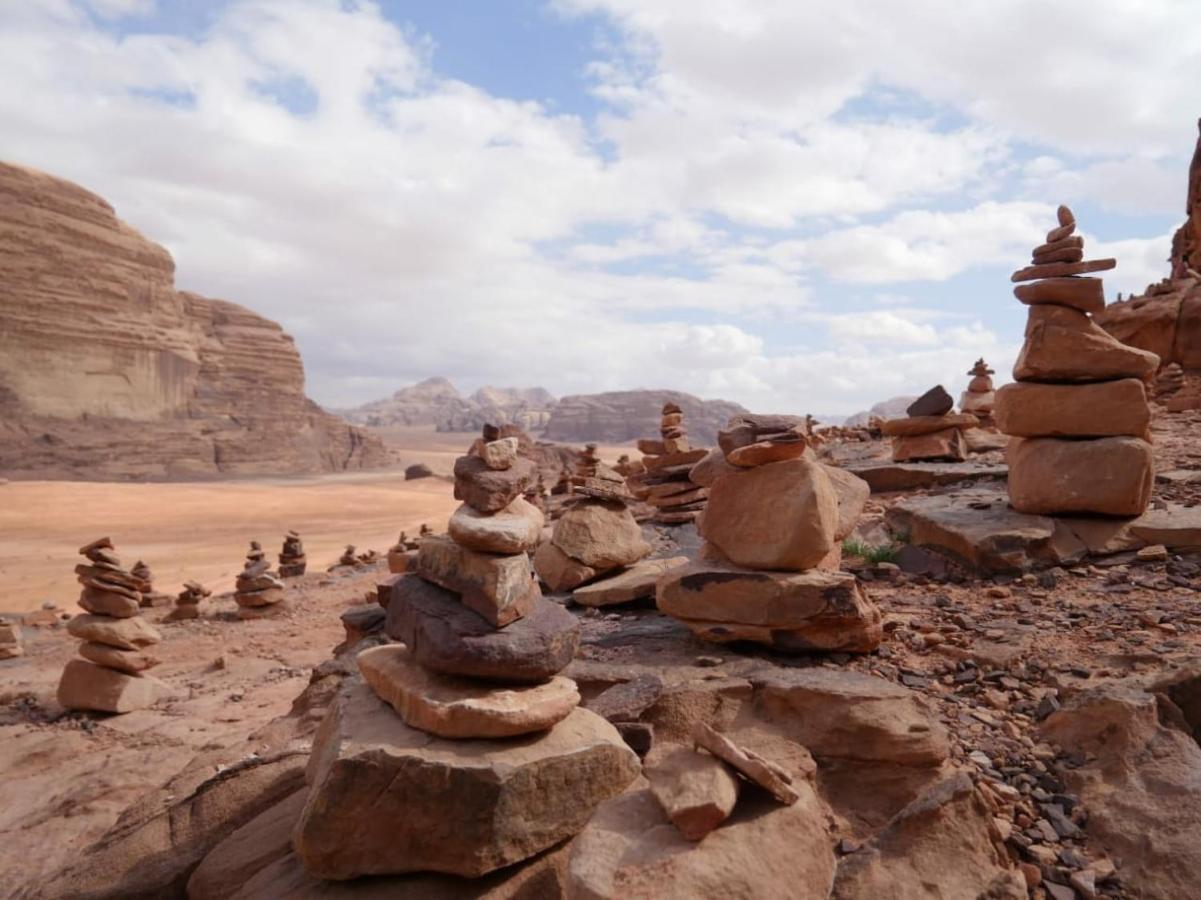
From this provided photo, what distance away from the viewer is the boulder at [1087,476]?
6.84m

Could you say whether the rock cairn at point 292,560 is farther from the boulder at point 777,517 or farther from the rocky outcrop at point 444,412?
the rocky outcrop at point 444,412

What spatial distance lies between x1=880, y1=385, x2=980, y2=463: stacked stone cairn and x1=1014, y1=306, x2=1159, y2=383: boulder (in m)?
4.09

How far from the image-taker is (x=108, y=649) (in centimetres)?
885

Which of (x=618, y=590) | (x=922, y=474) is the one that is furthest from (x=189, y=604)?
(x=922, y=474)

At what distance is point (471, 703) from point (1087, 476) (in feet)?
20.9

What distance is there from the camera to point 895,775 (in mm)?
3857

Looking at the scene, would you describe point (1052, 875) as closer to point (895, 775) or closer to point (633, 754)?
point (895, 775)

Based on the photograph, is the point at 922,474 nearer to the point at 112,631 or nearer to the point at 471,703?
the point at 471,703

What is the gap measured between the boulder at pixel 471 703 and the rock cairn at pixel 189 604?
37.9 ft

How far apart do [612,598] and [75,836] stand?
4.67 m

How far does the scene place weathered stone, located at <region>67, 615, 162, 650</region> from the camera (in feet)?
29.1

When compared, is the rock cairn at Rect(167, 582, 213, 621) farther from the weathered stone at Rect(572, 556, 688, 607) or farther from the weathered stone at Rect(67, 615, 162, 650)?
the weathered stone at Rect(572, 556, 688, 607)

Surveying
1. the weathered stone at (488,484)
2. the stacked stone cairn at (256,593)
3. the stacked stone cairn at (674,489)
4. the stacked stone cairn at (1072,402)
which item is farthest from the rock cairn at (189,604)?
the stacked stone cairn at (1072,402)

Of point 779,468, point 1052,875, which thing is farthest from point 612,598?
point 1052,875
